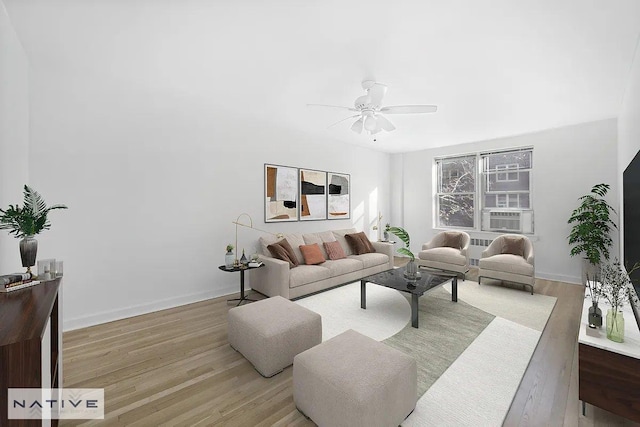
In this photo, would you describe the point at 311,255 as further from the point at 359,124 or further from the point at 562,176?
the point at 562,176

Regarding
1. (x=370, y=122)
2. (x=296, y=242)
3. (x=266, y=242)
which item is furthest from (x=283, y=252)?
(x=370, y=122)

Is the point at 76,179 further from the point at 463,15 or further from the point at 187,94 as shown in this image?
the point at 463,15

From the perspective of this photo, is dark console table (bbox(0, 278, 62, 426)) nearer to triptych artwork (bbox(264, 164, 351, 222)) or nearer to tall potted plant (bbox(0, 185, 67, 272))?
tall potted plant (bbox(0, 185, 67, 272))

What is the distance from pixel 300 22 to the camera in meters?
2.12

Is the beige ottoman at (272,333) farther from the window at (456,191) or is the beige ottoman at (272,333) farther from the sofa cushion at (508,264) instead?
the window at (456,191)

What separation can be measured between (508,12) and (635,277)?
7.46 feet

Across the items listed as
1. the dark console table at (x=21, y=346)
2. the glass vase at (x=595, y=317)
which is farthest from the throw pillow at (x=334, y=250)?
the dark console table at (x=21, y=346)

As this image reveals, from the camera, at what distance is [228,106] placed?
12.8ft

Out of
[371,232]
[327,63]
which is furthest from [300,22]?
[371,232]

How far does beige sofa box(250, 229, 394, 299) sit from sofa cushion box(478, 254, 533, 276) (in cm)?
165

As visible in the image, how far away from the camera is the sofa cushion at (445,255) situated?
4.93 meters

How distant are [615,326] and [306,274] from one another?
10.0 ft

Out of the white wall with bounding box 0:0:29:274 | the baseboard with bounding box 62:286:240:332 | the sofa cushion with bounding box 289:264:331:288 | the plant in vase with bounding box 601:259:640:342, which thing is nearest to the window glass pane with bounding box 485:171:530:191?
the plant in vase with bounding box 601:259:640:342

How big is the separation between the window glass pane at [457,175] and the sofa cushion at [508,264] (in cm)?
202
